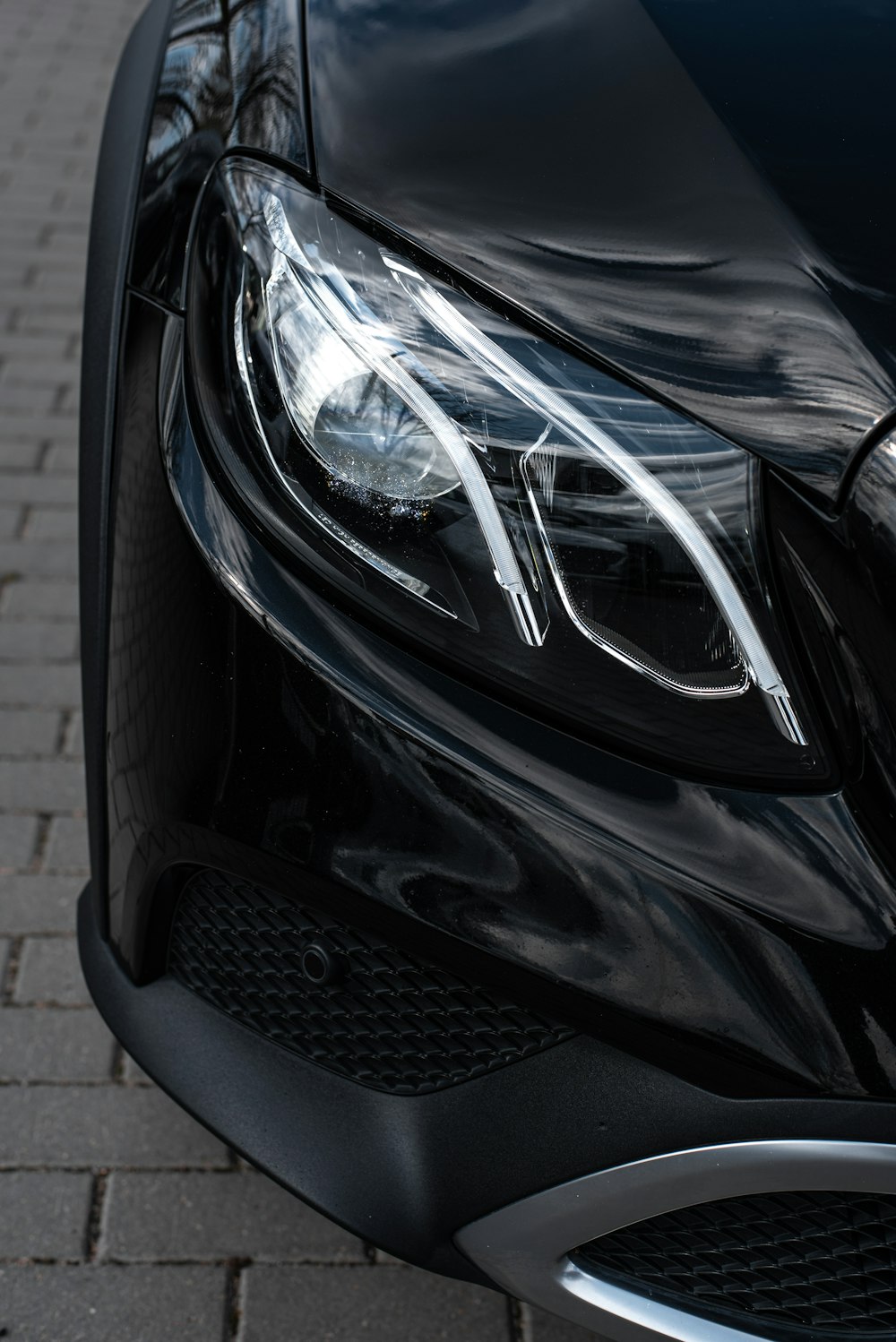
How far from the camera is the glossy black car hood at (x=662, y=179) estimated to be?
114cm

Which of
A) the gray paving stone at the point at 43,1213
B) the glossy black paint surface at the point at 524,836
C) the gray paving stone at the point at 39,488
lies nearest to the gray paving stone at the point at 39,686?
the gray paving stone at the point at 39,488

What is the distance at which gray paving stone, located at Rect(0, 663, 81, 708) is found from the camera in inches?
105

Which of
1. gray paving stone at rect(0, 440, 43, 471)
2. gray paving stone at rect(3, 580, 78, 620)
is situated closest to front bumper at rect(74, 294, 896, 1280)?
gray paving stone at rect(3, 580, 78, 620)

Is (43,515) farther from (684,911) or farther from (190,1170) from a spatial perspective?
(684,911)

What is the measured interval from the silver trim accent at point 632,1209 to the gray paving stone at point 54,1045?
0.88m

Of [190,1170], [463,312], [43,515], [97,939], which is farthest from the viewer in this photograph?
[43,515]

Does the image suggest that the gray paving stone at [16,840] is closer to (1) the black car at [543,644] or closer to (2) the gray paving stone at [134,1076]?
(2) the gray paving stone at [134,1076]

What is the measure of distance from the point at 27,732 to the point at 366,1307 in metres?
1.37

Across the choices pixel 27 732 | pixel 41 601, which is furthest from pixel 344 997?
pixel 41 601

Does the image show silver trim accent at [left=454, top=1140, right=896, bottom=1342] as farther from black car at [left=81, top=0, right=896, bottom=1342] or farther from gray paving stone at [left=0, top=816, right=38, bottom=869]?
gray paving stone at [left=0, top=816, right=38, bottom=869]

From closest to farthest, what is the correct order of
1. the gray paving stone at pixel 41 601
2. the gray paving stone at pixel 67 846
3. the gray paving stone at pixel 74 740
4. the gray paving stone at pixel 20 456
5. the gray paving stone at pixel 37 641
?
the gray paving stone at pixel 67 846, the gray paving stone at pixel 74 740, the gray paving stone at pixel 37 641, the gray paving stone at pixel 41 601, the gray paving stone at pixel 20 456

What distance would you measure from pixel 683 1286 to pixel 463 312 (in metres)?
0.97

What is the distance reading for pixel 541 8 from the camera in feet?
4.66

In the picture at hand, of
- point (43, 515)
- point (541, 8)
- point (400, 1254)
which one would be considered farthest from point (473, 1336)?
point (43, 515)
